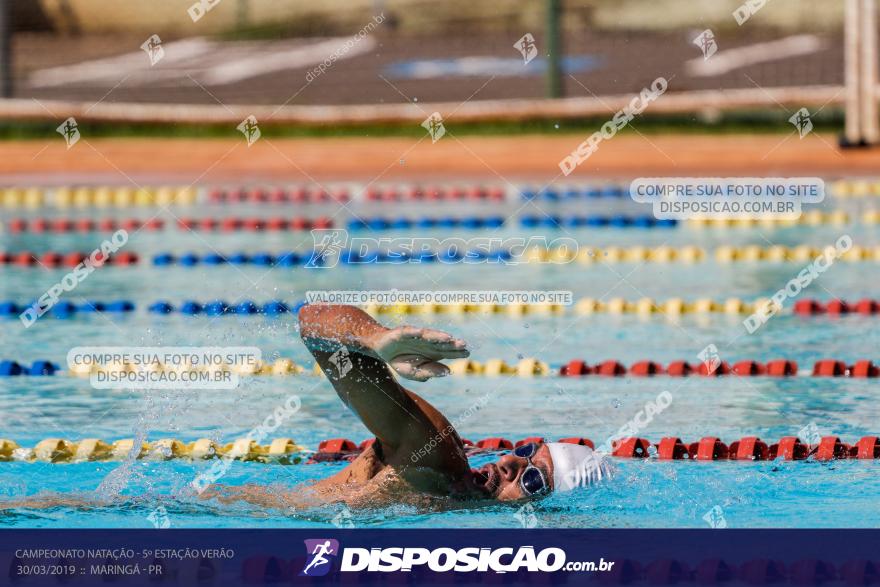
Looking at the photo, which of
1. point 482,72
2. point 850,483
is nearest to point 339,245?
point 850,483

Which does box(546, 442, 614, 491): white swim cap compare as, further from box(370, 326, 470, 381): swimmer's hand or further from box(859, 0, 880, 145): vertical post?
box(859, 0, 880, 145): vertical post

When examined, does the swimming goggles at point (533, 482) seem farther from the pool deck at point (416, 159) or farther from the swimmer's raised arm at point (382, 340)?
the pool deck at point (416, 159)

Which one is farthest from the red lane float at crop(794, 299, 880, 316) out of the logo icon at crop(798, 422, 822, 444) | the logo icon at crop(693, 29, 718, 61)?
the logo icon at crop(693, 29, 718, 61)

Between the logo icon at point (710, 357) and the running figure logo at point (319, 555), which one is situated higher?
the logo icon at point (710, 357)

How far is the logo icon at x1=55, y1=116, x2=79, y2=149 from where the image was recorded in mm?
15719

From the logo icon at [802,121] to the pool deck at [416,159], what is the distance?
195 mm

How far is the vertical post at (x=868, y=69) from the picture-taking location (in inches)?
515

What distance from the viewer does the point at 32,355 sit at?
294 inches

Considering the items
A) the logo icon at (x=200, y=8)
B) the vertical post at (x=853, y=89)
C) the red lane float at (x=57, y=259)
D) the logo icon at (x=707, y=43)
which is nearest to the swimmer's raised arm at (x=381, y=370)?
the red lane float at (x=57, y=259)

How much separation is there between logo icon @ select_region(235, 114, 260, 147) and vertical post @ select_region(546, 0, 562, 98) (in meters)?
3.03

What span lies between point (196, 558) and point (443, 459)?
0.83m

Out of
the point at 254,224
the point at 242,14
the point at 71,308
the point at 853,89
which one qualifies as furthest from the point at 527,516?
the point at 242,14

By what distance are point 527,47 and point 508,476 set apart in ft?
53.6

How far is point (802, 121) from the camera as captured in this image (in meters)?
15.2
